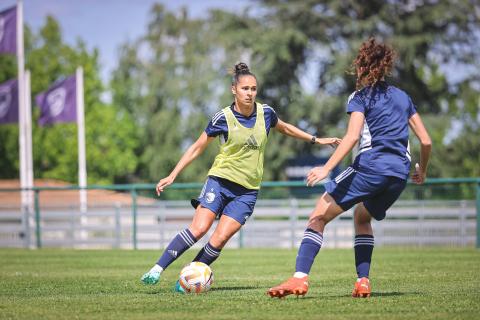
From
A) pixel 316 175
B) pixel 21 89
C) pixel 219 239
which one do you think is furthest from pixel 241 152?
pixel 21 89

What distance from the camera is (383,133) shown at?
24.2 ft

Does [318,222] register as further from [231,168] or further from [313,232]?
[231,168]

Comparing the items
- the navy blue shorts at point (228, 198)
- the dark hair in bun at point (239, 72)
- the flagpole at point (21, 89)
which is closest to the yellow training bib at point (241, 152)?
the navy blue shorts at point (228, 198)

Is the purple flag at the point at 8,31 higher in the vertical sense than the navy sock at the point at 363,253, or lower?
higher

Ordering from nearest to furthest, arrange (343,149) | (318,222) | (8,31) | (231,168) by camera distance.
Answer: (343,149)
(318,222)
(231,168)
(8,31)

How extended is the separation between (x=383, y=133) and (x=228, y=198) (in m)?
2.06

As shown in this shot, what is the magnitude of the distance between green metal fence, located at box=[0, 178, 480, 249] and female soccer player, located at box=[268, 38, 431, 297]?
43.2ft

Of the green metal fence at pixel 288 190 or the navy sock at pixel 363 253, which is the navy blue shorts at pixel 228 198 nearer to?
the navy sock at pixel 363 253

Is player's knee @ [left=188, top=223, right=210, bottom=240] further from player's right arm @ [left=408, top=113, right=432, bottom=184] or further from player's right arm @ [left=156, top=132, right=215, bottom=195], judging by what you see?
player's right arm @ [left=408, top=113, right=432, bottom=184]

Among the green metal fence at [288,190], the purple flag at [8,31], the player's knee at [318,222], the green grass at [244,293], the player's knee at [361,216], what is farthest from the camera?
the purple flag at [8,31]

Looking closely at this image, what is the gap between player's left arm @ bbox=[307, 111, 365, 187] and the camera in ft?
23.0

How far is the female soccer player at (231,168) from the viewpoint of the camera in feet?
28.2

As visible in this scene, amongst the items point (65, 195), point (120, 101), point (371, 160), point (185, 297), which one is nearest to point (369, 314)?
point (371, 160)

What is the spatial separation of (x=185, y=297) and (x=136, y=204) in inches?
591
